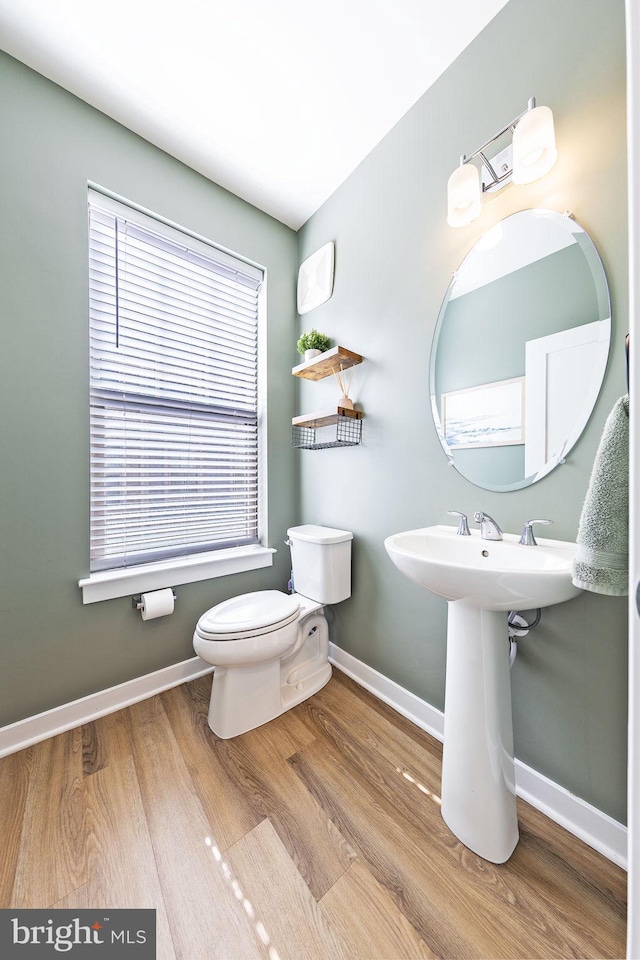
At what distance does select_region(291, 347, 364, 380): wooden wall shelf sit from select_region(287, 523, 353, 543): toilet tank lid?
2.76 feet

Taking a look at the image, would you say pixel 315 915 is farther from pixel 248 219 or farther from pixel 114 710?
pixel 248 219

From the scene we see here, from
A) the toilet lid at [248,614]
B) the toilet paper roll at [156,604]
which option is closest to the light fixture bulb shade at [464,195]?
the toilet lid at [248,614]

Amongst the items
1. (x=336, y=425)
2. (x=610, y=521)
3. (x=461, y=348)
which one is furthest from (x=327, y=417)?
(x=610, y=521)

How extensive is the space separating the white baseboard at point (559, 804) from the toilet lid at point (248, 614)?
0.63m

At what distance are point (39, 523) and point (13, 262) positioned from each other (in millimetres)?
1000

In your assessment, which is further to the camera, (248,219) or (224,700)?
(248,219)

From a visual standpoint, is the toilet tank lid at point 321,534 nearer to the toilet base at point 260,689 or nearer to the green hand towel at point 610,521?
the toilet base at point 260,689

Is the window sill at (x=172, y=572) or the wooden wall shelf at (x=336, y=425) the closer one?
the window sill at (x=172, y=572)

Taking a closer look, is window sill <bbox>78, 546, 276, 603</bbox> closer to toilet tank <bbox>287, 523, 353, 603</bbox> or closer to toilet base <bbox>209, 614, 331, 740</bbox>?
toilet tank <bbox>287, 523, 353, 603</bbox>

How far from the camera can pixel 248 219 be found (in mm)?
1964

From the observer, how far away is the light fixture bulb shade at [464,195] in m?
1.15

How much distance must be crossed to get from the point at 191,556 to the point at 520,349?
1.73 m

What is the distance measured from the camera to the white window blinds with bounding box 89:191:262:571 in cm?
157

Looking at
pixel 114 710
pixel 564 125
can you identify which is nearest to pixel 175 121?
pixel 564 125
